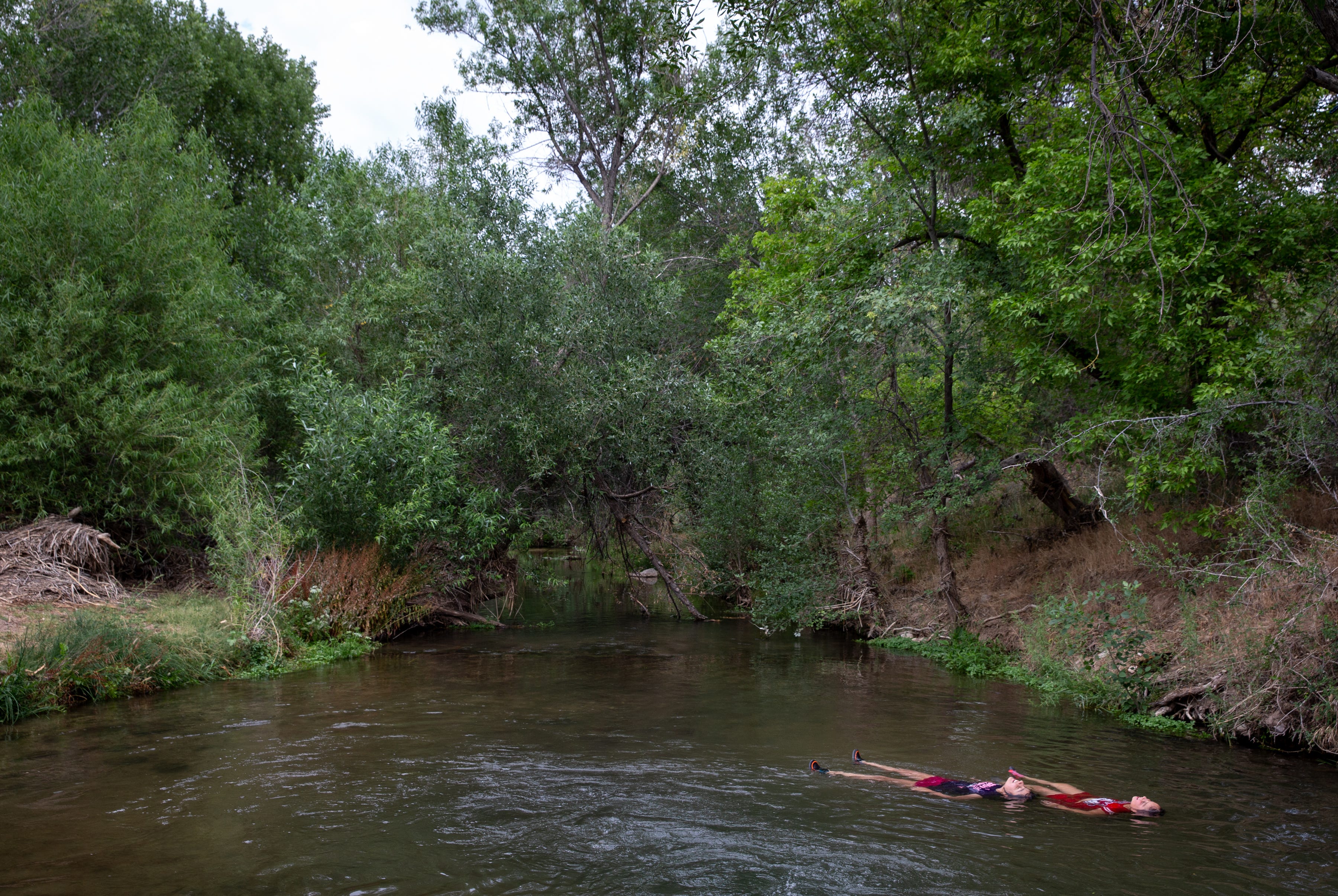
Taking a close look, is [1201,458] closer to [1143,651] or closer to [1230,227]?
[1143,651]

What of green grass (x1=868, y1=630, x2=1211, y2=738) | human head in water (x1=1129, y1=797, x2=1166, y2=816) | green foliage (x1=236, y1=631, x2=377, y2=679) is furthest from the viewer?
green foliage (x1=236, y1=631, x2=377, y2=679)

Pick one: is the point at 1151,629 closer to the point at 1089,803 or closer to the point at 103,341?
the point at 1089,803

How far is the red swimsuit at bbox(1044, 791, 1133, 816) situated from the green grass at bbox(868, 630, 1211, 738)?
3.23 m

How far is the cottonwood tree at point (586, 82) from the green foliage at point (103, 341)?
11684 mm

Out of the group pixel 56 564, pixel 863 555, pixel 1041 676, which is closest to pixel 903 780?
pixel 1041 676

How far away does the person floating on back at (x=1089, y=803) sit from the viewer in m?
7.17

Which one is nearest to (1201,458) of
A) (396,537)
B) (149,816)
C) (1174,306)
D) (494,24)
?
(1174,306)

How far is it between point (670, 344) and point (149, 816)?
1669 centimetres

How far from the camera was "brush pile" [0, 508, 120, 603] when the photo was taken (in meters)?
12.9

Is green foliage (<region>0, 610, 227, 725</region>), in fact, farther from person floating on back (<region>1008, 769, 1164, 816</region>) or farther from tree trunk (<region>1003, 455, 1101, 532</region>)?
tree trunk (<region>1003, 455, 1101, 532</region>)

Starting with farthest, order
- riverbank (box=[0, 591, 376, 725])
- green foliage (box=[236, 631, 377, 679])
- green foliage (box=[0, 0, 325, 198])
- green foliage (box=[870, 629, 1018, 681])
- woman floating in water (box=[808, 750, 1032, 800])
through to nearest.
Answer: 1. green foliage (box=[0, 0, 325, 198])
2. green foliage (box=[870, 629, 1018, 681])
3. green foliage (box=[236, 631, 377, 679])
4. riverbank (box=[0, 591, 376, 725])
5. woman floating in water (box=[808, 750, 1032, 800])

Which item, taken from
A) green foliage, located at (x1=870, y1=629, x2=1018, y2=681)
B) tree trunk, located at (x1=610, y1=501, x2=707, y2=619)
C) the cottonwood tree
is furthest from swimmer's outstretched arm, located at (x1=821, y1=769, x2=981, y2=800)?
the cottonwood tree

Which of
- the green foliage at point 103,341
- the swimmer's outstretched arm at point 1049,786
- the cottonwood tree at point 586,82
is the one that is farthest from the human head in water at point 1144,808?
the cottonwood tree at point 586,82

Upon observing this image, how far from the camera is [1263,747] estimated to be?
9219 millimetres
